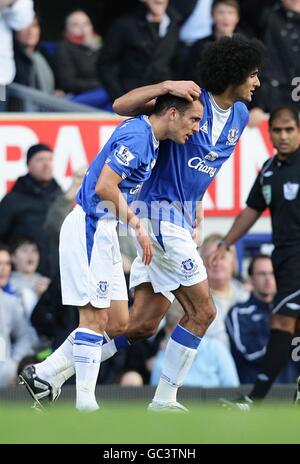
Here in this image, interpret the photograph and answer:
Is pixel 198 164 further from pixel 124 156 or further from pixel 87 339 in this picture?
pixel 87 339

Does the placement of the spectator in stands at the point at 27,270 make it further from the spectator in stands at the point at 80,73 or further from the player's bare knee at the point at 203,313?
the player's bare knee at the point at 203,313

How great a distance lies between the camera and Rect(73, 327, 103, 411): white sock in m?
9.13

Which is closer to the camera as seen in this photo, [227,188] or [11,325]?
[11,325]

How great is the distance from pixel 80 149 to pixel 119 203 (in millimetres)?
5836

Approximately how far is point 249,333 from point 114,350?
355 cm

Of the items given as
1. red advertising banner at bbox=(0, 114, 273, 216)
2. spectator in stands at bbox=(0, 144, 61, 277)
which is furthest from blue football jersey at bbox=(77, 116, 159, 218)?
red advertising banner at bbox=(0, 114, 273, 216)

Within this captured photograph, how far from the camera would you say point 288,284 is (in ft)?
36.1

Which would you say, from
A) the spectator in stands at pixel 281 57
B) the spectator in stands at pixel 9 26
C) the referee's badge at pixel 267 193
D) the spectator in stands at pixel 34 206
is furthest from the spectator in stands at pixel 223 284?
Result: the spectator in stands at pixel 9 26

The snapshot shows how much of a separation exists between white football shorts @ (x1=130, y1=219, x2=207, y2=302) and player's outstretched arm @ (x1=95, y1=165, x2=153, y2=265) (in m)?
0.45

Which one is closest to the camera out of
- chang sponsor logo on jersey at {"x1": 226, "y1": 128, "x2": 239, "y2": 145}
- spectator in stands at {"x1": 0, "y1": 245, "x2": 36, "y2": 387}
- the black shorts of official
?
chang sponsor logo on jersey at {"x1": 226, "y1": 128, "x2": 239, "y2": 145}

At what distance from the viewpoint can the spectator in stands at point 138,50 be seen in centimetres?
1514

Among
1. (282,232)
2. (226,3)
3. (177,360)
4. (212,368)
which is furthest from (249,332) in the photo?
(226,3)

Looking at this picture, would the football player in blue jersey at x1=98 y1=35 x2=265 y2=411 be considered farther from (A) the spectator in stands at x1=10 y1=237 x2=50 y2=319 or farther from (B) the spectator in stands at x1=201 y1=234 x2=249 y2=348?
(A) the spectator in stands at x1=10 y1=237 x2=50 y2=319
